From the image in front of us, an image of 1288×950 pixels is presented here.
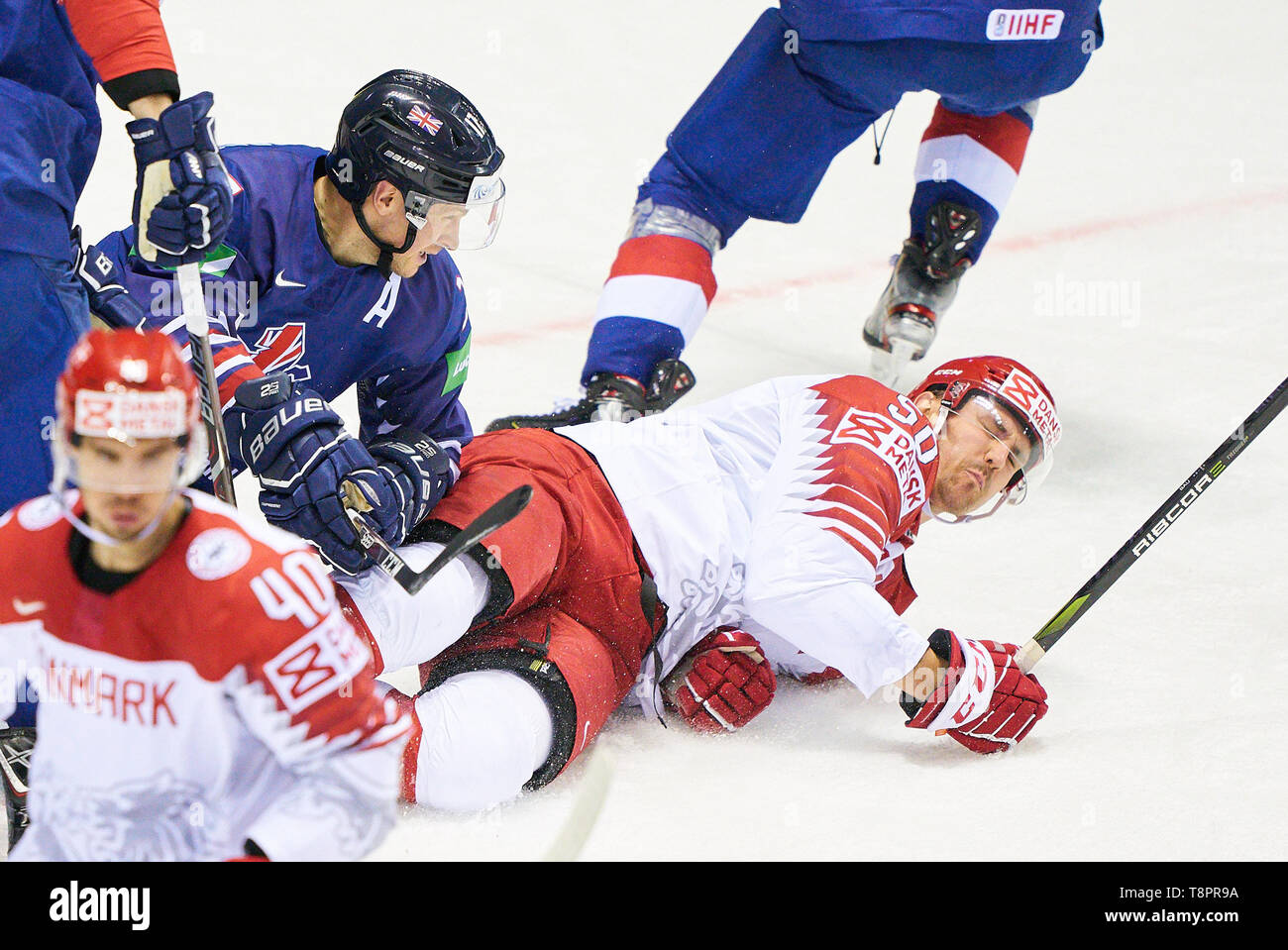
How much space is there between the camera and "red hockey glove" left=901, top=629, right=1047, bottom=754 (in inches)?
83.5

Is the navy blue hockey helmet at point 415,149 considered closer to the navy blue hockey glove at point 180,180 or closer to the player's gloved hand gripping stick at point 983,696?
the navy blue hockey glove at point 180,180

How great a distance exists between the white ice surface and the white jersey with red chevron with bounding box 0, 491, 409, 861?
0.56 metres

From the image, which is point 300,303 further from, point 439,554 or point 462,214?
point 439,554

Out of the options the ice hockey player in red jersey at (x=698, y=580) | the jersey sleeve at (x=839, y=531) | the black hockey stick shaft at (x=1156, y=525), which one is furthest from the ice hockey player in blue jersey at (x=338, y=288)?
the black hockey stick shaft at (x=1156, y=525)

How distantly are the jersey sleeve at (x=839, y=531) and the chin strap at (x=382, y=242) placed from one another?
0.63 meters

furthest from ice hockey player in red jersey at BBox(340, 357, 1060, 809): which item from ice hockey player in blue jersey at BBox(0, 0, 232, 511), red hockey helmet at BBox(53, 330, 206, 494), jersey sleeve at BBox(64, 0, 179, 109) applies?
red hockey helmet at BBox(53, 330, 206, 494)

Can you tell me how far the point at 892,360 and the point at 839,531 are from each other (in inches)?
56.2

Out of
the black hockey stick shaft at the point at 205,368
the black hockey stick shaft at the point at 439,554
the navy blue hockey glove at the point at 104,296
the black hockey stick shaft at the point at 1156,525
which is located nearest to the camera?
the black hockey stick shaft at the point at 439,554

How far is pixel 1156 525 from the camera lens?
2457 mm

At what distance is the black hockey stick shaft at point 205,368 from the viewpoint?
192cm

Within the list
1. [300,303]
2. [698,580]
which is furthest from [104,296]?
Result: [698,580]

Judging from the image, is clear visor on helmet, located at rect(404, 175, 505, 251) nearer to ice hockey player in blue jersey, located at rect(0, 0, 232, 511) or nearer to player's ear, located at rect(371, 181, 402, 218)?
player's ear, located at rect(371, 181, 402, 218)

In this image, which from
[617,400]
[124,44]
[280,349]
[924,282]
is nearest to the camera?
[124,44]
